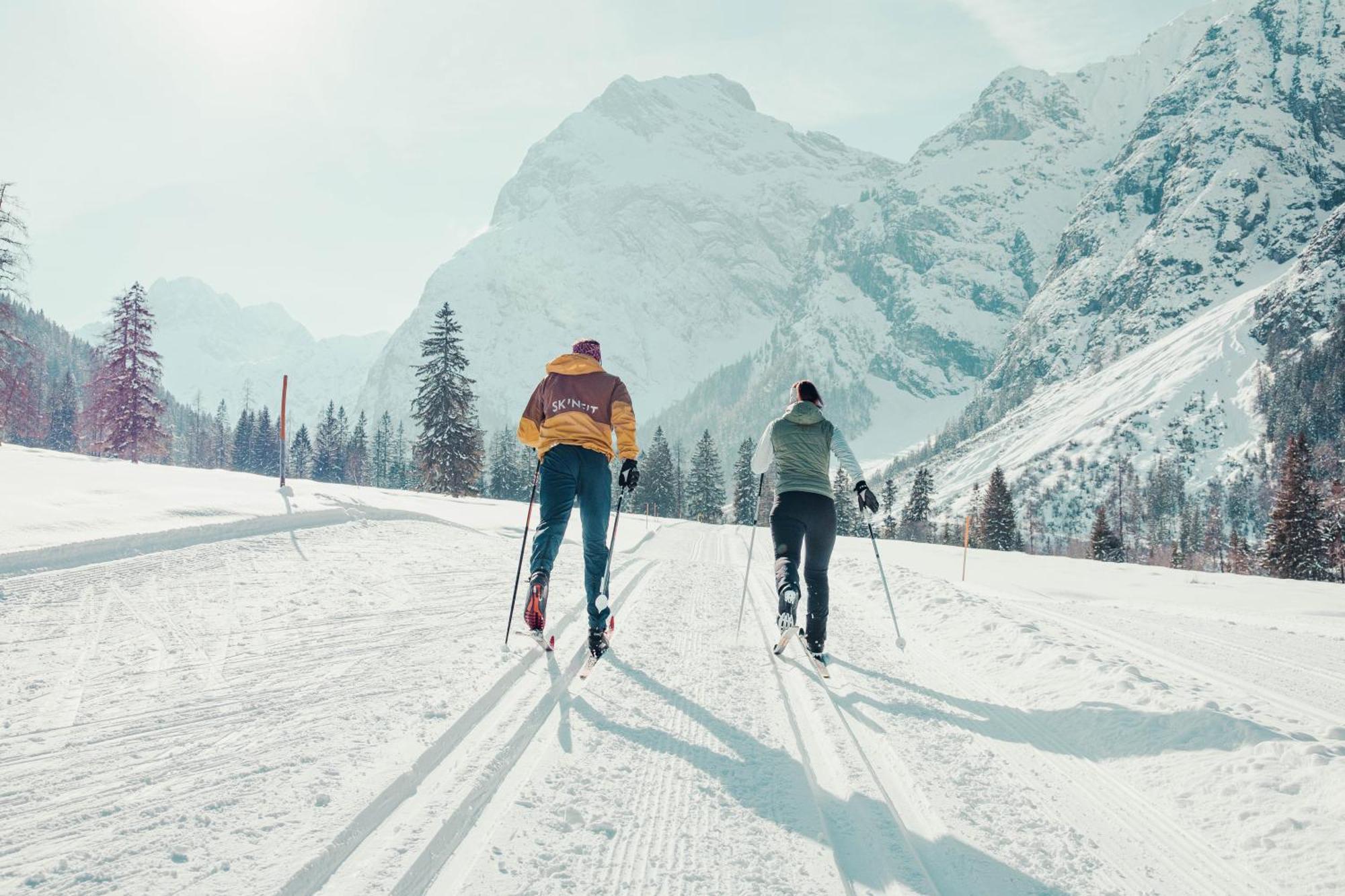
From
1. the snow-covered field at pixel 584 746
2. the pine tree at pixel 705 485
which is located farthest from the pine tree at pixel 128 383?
the pine tree at pixel 705 485

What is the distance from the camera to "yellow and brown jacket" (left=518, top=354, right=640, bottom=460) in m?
5.35

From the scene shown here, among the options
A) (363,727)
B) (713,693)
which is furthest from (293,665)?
(713,693)

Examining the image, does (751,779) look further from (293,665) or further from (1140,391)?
(1140,391)

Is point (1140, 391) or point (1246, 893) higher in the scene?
point (1140, 391)

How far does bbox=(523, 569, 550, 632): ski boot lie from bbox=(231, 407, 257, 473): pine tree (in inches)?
3237

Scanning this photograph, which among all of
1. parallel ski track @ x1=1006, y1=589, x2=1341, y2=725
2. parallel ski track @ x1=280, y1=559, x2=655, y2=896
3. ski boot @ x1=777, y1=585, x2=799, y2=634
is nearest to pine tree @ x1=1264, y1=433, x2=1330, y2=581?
parallel ski track @ x1=1006, y1=589, x2=1341, y2=725

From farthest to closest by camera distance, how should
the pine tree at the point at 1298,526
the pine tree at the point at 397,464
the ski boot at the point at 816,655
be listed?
1. the pine tree at the point at 397,464
2. the pine tree at the point at 1298,526
3. the ski boot at the point at 816,655

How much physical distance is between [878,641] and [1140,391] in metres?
225

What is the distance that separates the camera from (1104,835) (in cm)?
311

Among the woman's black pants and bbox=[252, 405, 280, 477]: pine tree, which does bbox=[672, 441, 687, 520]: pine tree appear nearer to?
bbox=[252, 405, 280, 477]: pine tree

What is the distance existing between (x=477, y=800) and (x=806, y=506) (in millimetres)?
3623

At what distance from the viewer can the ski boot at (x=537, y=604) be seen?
16.6 ft

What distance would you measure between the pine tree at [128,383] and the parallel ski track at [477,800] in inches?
1550

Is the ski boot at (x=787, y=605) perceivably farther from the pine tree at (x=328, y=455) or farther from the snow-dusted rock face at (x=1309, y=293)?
the snow-dusted rock face at (x=1309, y=293)
